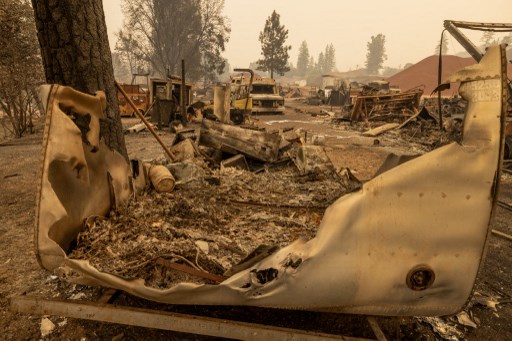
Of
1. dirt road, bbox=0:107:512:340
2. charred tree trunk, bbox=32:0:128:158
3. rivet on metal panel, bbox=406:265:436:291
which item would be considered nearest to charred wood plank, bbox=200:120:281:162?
charred tree trunk, bbox=32:0:128:158

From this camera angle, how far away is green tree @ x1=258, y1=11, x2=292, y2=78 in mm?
49062

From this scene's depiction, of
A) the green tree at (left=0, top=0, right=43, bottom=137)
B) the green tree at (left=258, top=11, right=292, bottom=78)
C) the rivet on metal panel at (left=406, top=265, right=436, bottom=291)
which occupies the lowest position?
the rivet on metal panel at (left=406, top=265, right=436, bottom=291)

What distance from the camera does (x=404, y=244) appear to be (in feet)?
5.18

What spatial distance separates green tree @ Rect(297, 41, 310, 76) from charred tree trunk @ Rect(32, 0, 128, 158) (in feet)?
406

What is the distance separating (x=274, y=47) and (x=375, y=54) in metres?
77.5

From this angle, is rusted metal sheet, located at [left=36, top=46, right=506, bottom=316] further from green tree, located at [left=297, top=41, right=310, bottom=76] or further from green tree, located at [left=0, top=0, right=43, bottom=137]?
green tree, located at [left=297, top=41, right=310, bottom=76]

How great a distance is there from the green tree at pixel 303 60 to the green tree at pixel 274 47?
2904 inches

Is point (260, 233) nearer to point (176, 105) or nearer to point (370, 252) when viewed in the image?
point (370, 252)

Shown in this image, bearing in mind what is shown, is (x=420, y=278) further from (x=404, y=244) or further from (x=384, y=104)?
(x=384, y=104)

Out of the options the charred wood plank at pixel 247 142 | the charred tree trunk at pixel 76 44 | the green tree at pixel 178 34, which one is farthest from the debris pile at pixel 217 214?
the green tree at pixel 178 34

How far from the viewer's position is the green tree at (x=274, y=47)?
4906 cm

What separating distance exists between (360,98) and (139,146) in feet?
36.6

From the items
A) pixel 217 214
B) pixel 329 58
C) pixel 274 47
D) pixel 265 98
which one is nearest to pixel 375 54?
pixel 329 58

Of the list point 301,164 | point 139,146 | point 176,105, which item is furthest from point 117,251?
point 176,105
